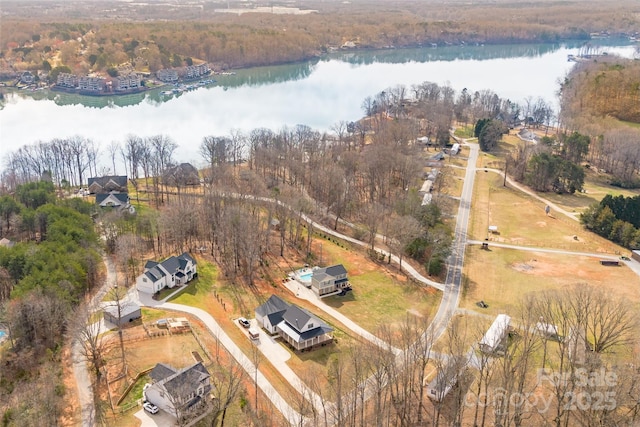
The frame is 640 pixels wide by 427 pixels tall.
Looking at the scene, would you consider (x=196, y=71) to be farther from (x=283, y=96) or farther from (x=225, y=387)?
Answer: (x=225, y=387)

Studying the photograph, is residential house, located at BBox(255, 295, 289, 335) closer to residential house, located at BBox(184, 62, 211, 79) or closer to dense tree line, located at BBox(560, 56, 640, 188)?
dense tree line, located at BBox(560, 56, 640, 188)

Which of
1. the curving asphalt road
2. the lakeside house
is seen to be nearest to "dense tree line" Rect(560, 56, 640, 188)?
the curving asphalt road

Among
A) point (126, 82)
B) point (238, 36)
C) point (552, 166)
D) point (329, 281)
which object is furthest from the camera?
point (238, 36)

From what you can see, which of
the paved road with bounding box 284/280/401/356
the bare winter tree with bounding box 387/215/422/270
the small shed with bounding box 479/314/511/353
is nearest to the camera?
the small shed with bounding box 479/314/511/353

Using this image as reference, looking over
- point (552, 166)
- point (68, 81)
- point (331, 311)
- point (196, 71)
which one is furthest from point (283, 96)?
point (331, 311)

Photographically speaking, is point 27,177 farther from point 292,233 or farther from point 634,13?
point 634,13

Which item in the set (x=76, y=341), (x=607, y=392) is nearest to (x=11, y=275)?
(x=76, y=341)

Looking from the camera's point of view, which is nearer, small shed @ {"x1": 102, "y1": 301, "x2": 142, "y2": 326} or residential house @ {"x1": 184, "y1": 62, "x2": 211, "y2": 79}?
small shed @ {"x1": 102, "y1": 301, "x2": 142, "y2": 326}
